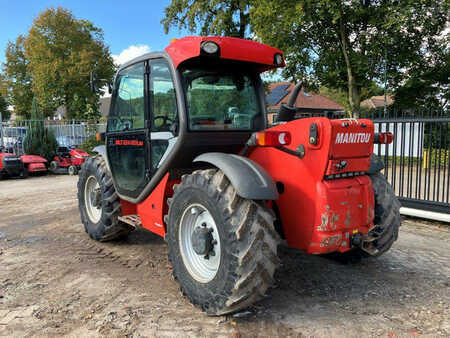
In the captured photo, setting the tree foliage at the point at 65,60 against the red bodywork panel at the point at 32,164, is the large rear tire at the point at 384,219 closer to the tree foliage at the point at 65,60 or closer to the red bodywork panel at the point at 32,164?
the red bodywork panel at the point at 32,164

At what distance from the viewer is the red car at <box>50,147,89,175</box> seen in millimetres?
13688

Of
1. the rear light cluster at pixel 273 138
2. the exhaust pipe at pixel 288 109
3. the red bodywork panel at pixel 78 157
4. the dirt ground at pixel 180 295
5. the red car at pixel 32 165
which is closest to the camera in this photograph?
the dirt ground at pixel 180 295

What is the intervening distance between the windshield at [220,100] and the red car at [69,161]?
1094 cm

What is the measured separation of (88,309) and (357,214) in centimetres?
238

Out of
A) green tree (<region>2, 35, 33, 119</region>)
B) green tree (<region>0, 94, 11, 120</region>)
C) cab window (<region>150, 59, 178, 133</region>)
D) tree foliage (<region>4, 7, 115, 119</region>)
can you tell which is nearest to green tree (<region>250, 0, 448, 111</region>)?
cab window (<region>150, 59, 178, 133</region>)

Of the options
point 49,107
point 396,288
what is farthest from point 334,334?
point 49,107

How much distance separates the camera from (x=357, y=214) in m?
3.03

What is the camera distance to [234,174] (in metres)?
A: 2.77

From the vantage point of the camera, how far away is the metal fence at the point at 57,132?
50.9 ft

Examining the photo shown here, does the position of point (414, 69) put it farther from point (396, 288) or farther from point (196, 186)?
point (196, 186)

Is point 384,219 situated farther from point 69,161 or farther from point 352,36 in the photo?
point 352,36

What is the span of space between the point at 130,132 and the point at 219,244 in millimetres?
1923

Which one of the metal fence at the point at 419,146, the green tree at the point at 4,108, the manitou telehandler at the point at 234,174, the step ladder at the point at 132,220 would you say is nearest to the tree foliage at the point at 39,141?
the step ladder at the point at 132,220

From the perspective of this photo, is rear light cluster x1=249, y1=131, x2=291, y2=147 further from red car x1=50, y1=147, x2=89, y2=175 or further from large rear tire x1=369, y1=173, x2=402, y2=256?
red car x1=50, y1=147, x2=89, y2=175
